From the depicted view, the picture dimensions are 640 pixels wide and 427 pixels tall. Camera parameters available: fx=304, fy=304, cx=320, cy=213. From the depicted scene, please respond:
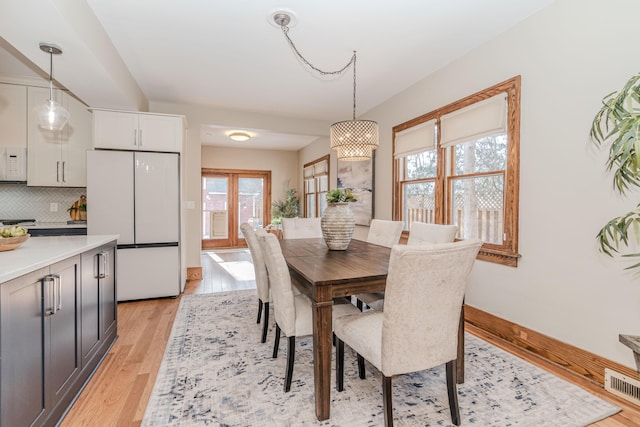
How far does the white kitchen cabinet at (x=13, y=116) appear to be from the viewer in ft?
11.9

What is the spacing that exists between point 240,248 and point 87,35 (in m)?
6.34

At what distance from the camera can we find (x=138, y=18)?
2482mm

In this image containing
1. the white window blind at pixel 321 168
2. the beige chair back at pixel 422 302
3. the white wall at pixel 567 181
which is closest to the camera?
the beige chair back at pixel 422 302

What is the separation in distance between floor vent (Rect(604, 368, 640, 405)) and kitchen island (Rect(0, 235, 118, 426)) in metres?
3.12

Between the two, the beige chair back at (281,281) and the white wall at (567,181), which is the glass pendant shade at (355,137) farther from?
the beige chair back at (281,281)

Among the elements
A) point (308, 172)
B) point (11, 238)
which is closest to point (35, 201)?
point (11, 238)

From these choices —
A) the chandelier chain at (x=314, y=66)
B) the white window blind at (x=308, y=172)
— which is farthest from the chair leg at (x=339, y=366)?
the white window blind at (x=308, y=172)

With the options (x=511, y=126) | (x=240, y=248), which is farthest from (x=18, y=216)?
(x=511, y=126)

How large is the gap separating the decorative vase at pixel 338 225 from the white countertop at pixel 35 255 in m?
1.67

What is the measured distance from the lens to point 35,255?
5.10 feet

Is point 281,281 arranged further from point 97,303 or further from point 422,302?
point 97,303

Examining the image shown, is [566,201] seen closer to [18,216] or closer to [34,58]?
[34,58]

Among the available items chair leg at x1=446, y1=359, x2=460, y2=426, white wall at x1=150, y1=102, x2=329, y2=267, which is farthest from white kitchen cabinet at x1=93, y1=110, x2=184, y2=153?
chair leg at x1=446, y1=359, x2=460, y2=426

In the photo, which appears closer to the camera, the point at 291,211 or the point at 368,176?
the point at 368,176
